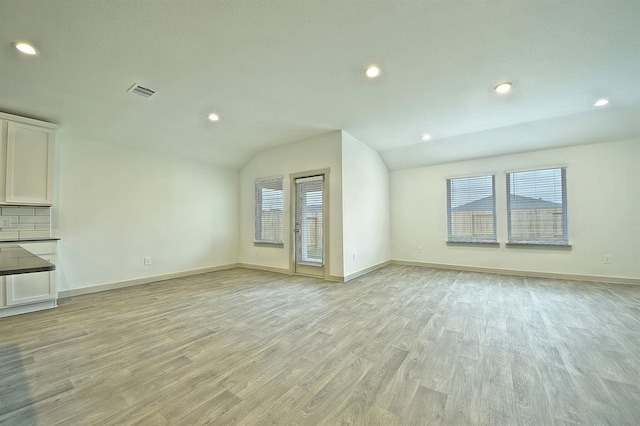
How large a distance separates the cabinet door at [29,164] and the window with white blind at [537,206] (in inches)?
315

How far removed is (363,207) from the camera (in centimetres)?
506

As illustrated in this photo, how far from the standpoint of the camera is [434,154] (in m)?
5.45

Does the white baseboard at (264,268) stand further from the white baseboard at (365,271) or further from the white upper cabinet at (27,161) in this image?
the white upper cabinet at (27,161)

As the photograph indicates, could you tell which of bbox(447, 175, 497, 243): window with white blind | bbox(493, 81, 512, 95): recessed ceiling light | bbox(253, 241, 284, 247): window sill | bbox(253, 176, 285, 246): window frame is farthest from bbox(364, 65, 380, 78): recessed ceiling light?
bbox(447, 175, 497, 243): window with white blind

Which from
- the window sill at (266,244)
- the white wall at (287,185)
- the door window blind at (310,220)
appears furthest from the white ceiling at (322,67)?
the window sill at (266,244)

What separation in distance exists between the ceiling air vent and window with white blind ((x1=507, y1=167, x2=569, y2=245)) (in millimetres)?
6553

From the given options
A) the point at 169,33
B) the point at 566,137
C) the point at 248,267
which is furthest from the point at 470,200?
the point at 169,33

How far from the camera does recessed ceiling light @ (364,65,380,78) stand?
8.77 ft

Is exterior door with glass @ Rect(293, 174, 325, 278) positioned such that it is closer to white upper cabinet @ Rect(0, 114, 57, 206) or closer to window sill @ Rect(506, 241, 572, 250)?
white upper cabinet @ Rect(0, 114, 57, 206)

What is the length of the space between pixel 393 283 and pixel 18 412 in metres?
4.23

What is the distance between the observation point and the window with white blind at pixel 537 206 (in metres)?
4.58

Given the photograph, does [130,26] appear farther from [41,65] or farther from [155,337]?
[155,337]

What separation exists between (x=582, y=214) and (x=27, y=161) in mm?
8909

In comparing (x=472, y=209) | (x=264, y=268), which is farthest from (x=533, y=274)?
(x=264, y=268)
